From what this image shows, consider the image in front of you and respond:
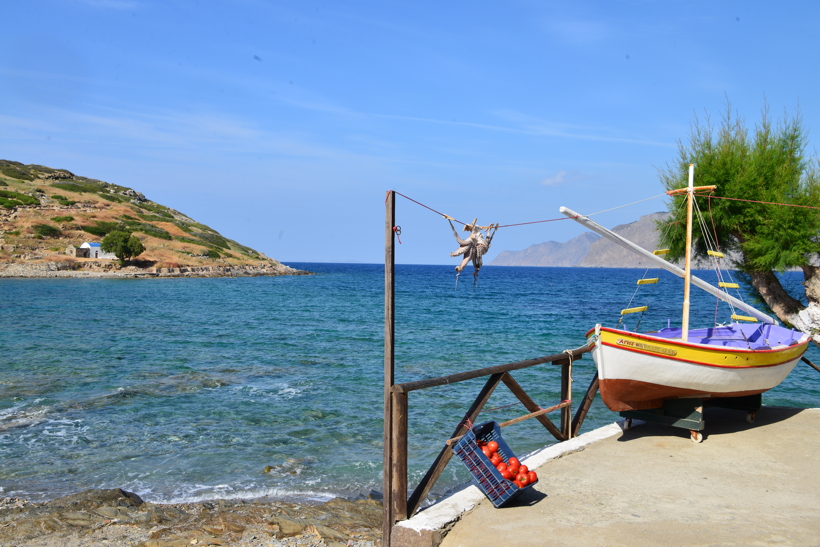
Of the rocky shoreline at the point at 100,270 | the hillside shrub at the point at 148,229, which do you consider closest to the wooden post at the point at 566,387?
the rocky shoreline at the point at 100,270

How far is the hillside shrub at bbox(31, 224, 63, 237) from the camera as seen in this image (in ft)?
274

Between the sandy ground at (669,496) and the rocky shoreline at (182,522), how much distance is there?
232cm

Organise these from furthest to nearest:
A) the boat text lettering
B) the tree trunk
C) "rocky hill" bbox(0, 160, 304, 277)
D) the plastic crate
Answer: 1. "rocky hill" bbox(0, 160, 304, 277)
2. the tree trunk
3. the boat text lettering
4. the plastic crate

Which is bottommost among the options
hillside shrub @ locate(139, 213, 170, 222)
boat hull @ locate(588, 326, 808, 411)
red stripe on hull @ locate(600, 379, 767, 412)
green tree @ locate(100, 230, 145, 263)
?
red stripe on hull @ locate(600, 379, 767, 412)

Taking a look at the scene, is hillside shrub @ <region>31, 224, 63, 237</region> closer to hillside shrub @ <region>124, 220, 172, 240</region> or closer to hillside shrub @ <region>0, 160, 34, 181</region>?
hillside shrub @ <region>124, 220, 172, 240</region>

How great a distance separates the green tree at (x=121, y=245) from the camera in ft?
270

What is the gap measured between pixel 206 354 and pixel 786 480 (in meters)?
22.0

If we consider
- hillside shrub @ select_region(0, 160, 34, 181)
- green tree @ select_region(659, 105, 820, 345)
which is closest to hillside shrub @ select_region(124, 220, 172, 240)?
hillside shrub @ select_region(0, 160, 34, 181)

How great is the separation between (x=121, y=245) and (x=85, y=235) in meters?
11.2

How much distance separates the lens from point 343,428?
1359 cm

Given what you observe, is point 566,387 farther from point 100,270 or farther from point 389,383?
point 100,270

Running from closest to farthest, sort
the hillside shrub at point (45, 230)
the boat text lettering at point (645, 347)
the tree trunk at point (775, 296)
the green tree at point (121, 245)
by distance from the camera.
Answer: the boat text lettering at point (645, 347) < the tree trunk at point (775, 296) < the green tree at point (121, 245) < the hillside shrub at point (45, 230)

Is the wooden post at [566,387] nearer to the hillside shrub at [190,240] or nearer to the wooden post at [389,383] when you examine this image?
the wooden post at [389,383]

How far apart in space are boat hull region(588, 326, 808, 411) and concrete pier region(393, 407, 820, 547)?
0.74m
